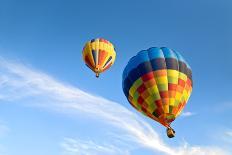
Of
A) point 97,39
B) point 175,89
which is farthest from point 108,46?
point 175,89

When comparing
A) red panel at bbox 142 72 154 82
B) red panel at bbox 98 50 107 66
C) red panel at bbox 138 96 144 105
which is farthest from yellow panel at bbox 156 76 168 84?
red panel at bbox 98 50 107 66

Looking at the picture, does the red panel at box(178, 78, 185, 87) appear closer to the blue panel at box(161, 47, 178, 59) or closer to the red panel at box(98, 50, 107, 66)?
the blue panel at box(161, 47, 178, 59)

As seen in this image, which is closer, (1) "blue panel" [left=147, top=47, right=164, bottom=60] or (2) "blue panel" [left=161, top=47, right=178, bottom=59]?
(1) "blue panel" [left=147, top=47, right=164, bottom=60]

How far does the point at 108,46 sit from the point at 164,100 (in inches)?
750

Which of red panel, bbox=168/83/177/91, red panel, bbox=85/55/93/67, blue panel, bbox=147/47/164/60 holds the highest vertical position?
red panel, bbox=85/55/93/67

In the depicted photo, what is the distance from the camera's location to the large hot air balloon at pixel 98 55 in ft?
140

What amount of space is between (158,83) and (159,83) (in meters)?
0.08

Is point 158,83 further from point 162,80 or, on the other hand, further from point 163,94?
point 163,94

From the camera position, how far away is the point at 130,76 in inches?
→ 1159

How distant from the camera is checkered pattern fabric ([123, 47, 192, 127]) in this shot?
2717cm

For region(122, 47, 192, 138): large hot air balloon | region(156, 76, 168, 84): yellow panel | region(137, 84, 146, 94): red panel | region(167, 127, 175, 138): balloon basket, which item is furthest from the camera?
region(137, 84, 146, 94): red panel

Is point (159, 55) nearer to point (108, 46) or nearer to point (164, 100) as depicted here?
point (164, 100)

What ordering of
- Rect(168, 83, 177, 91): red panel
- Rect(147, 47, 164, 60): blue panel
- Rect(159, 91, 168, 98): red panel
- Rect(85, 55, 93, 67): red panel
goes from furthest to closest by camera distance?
Rect(85, 55, 93, 67): red panel → Rect(147, 47, 164, 60): blue panel → Rect(168, 83, 177, 91): red panel → Rect(159, 91, 168, 98): red panel

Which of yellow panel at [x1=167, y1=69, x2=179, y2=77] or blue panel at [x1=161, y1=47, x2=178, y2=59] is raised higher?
blue panel at [x1=161, y1=47, x2=178, y2=59]
